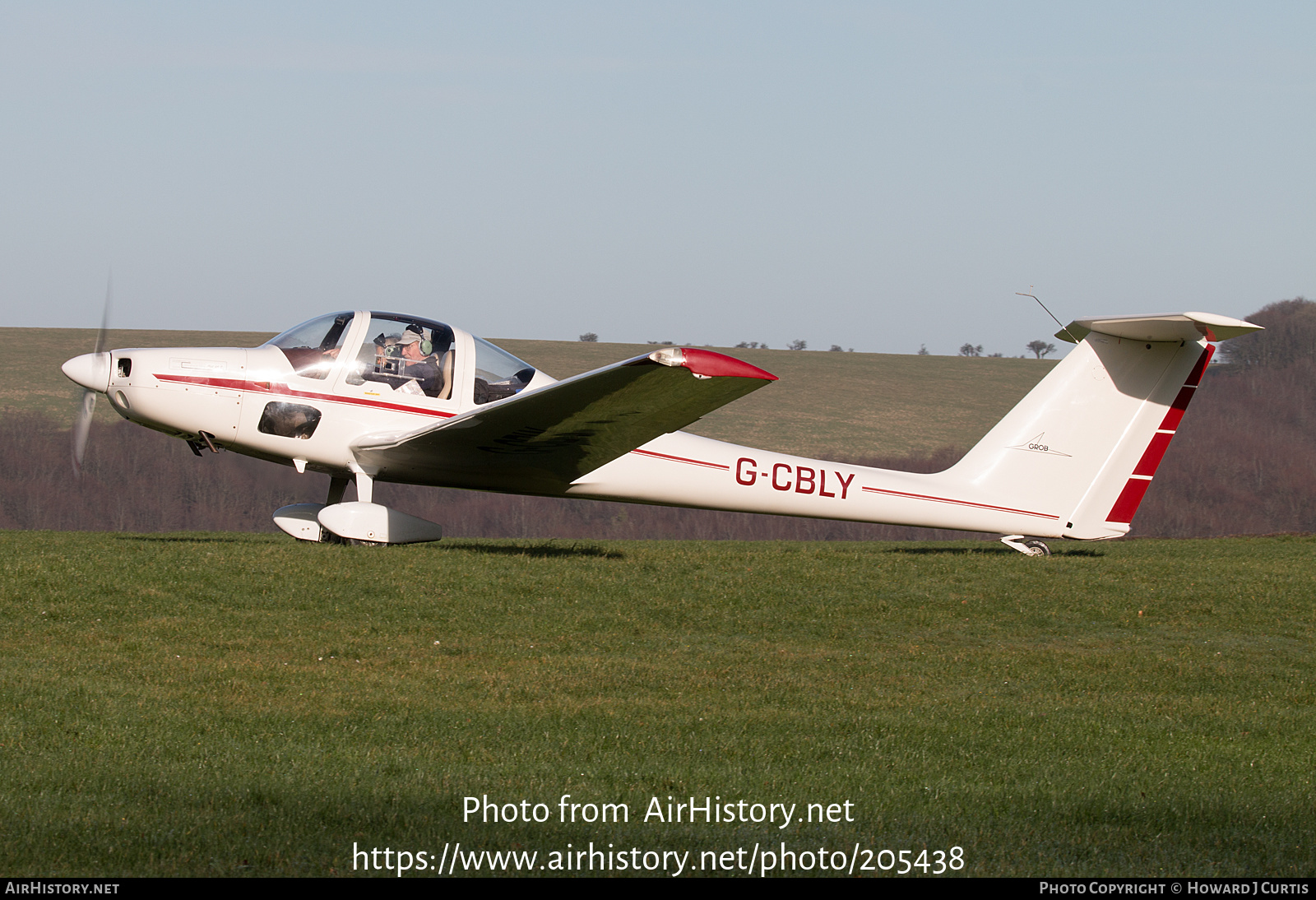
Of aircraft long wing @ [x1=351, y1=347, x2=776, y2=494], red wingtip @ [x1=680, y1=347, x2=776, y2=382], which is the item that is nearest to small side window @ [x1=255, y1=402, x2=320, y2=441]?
aircraft long wing @ [x1=351, y1=347, x2=776, y2=494]

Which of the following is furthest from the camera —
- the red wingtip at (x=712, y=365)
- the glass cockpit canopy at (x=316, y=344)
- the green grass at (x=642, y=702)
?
the glass cockpit canopy at (x=316, y=344)

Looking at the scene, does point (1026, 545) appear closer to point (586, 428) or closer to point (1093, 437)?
point (1093, 437)

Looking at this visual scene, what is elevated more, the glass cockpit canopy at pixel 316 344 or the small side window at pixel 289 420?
the glass cockpit canopy at pixel 316 344

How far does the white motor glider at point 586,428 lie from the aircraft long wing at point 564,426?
3 cm

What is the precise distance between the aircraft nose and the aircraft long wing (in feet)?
8.83

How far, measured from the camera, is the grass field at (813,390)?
194 feet

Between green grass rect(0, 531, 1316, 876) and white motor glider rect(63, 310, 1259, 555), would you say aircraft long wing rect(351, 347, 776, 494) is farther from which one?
green grass rect(0, 531, 1316, 876)

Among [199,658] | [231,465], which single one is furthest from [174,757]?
[231,465]

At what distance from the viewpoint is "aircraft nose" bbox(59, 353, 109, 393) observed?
12.3 m

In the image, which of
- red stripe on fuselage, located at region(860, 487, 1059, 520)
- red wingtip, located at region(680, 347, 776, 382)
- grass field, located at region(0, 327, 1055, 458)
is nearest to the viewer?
red wingtip, located at region(680, 347, 776, 382)

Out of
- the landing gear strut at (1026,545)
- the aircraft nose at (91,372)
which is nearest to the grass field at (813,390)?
the aircraft nose at (91,372)

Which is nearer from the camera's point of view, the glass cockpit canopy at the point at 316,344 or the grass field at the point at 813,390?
the glass cockpit canopy at the point at 316,344

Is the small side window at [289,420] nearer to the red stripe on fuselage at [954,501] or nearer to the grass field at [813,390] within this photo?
the red stripe on fuselage at [954,501]
